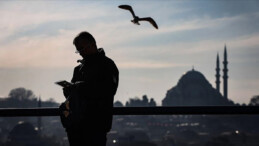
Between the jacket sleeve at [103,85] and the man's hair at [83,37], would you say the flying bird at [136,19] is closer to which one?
the man's hair at [83,37]

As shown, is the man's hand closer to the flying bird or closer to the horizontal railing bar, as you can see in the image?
the horizontal railing bar

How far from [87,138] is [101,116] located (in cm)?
20

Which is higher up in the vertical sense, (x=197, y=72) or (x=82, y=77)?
(x=197, y=72)

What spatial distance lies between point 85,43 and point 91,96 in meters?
0.41

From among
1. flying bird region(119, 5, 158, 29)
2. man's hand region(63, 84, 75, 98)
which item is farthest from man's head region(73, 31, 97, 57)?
flying bird region(119, 5, 158, 29)

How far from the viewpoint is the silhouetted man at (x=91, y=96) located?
4.40m

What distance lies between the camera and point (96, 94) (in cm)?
439

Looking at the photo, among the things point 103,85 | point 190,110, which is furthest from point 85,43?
point 190,110

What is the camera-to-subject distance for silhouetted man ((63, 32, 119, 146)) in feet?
14.4

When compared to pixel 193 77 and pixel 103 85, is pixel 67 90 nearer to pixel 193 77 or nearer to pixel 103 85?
pixel 103 85

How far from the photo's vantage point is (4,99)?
165500 millimetres

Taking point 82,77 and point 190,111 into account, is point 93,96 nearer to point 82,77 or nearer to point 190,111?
point 82,77

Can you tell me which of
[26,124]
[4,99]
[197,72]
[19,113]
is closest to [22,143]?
[26,124]

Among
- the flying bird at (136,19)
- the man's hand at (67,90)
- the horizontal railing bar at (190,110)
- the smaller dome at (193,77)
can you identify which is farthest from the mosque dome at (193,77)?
the man's hand at (67,90)
